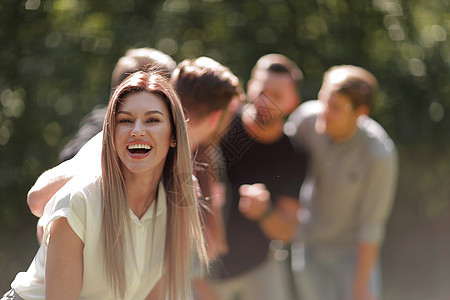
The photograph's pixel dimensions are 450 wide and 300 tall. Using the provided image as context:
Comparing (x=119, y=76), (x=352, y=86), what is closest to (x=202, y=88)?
(x=119, y=76)

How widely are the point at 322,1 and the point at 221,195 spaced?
2.89m

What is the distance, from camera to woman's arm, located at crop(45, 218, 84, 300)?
7.72 feet

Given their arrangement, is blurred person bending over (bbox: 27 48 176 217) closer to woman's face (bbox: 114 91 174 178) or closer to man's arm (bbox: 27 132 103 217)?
man's arm (bbox: 27 132 103 217)

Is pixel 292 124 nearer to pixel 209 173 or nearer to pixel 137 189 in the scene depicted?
pixel 209 173

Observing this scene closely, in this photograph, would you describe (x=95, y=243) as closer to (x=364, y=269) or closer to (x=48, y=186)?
(x=48, y=186)

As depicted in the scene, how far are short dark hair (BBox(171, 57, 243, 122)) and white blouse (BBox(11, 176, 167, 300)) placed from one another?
86 centimetres

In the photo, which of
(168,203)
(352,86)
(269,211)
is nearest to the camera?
(168,203)

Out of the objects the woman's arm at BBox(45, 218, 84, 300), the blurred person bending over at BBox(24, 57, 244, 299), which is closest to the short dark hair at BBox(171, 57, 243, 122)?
the blurred person bending over at BBox(24, 57, 244, 299)

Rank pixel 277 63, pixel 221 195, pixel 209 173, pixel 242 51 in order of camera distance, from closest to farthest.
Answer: pixel 209 173 < pixel 221 195 < pixel 277 63 < pixel 242 51

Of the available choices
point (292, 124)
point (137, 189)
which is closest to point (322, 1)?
point (292, 124)

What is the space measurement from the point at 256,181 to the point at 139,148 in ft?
7.20

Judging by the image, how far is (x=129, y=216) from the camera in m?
2.52

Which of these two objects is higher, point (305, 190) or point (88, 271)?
point (88, 271)

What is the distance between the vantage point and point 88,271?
246cm
